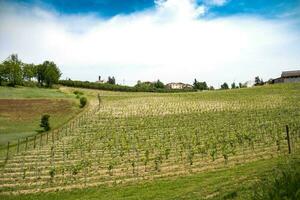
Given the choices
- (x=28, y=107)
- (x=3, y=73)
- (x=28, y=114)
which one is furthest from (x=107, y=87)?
(x=28, y=114)

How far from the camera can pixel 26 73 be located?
120562mm

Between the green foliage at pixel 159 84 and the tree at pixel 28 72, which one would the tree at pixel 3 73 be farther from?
the green foliage at pixel 159 84

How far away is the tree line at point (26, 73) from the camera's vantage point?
11100cm

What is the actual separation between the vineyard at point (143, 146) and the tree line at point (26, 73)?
57.4 metres

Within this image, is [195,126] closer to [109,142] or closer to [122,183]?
[109,142]

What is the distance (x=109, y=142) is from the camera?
122ft

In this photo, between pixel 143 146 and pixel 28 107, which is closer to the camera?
pixel 143 146

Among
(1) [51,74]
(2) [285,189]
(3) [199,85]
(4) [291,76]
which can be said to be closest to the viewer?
(2) [285,189]

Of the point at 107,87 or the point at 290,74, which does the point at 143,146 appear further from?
the point at 290,74

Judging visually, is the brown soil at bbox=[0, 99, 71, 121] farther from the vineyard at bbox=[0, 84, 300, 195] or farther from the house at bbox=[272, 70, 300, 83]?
the house at bbox=[272, 70, 300, 83]

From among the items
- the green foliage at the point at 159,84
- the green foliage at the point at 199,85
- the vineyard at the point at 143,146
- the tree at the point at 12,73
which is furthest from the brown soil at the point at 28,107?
the green foliage at the point at 199,85

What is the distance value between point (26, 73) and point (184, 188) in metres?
112

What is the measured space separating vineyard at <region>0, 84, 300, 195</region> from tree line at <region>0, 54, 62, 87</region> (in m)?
57.4

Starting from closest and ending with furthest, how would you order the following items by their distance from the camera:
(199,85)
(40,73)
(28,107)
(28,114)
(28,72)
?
(28,114) < (28,107) < (28,72) < (40,73) < (199,85)
